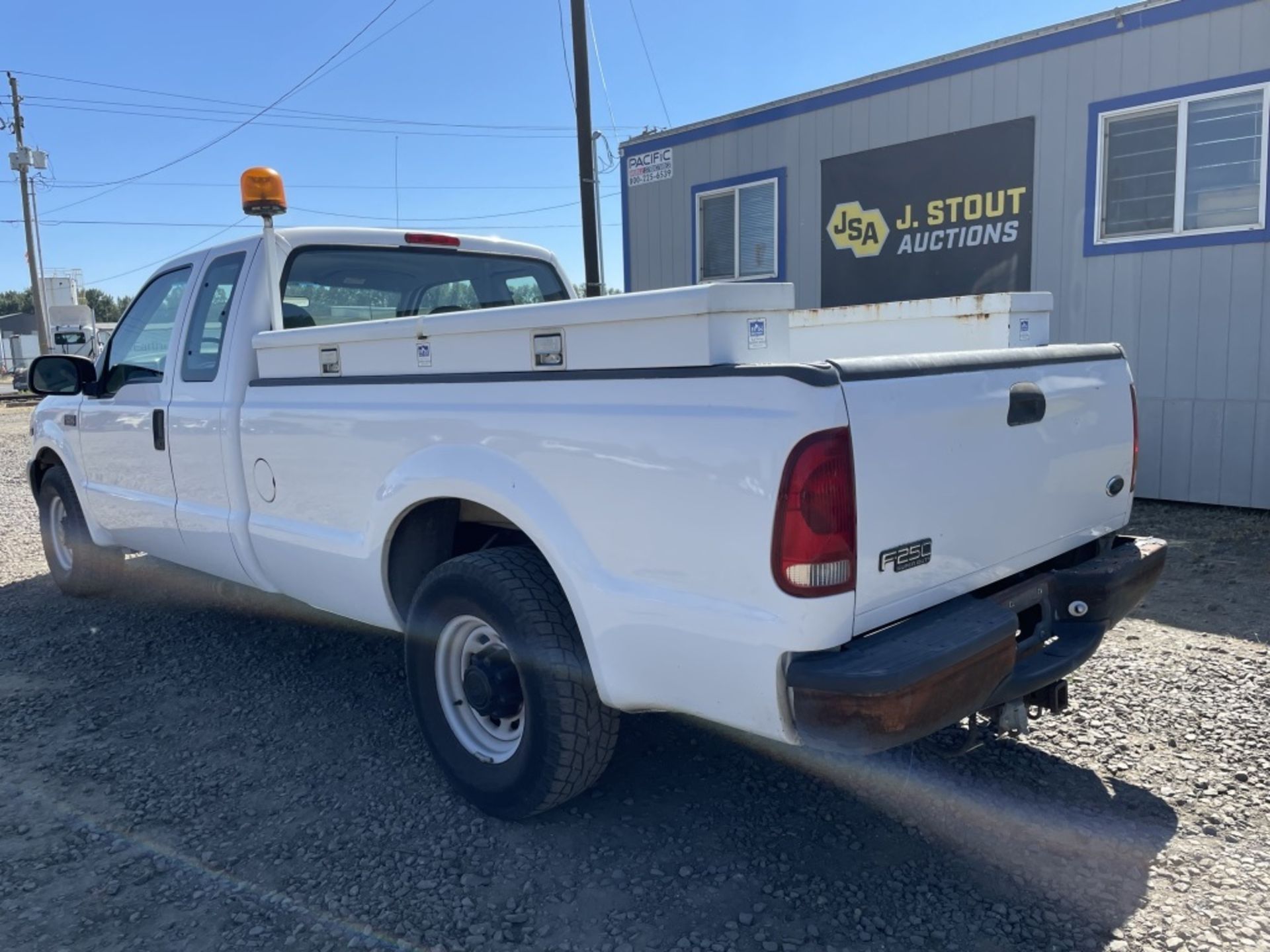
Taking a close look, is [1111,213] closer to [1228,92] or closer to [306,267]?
[1228,92]

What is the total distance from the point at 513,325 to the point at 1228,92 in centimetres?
666

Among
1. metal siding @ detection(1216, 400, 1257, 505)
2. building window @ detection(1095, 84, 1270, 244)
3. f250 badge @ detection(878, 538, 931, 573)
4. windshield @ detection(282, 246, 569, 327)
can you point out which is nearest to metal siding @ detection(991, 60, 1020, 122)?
building window @ detection(1095, 84, 1270, 244)

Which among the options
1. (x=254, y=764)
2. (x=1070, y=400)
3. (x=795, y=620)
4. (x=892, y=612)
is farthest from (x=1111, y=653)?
(x=254, y=764)

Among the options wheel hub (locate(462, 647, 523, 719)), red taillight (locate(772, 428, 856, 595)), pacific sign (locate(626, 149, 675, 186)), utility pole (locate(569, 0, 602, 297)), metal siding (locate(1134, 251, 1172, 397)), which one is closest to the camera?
red taillight (locate(772, 428, 856, 595))

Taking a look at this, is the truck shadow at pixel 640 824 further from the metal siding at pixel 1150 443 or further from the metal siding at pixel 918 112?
the metal siding at pixel 918 112

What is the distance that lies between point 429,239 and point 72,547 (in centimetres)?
299

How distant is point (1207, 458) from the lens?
7.49m

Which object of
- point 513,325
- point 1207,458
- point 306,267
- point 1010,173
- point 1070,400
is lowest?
point 1207,458

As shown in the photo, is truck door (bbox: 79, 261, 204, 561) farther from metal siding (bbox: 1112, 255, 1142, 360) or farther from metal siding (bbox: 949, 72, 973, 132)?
metal siding (bbox: 1112, 255, 1142, 360)

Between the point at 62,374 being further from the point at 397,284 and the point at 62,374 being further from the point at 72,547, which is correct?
the point at 397,284

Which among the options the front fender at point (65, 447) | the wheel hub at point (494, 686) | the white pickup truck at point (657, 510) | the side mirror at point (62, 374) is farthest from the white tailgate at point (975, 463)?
the front fender at point (65, 447)

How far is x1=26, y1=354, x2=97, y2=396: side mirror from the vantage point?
5.11 meters

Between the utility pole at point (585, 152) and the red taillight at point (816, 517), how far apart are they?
9.97 m

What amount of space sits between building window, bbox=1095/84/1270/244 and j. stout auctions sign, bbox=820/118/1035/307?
2.11 ft
